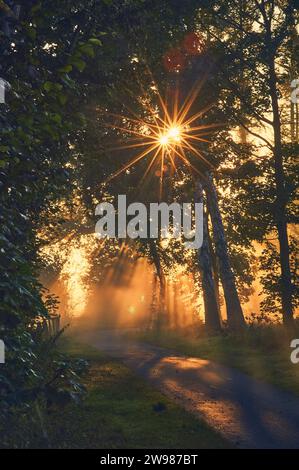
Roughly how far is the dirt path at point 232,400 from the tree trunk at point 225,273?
→ 10.0 meters

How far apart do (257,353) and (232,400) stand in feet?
26.3

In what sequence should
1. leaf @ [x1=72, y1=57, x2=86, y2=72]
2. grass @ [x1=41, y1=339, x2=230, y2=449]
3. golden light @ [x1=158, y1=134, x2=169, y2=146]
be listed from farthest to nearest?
golden light @ [x1=158, y1=134, x2=169, y2=146] → grass @ [x1=41, y1=339, x2=230, y2=449] → leaf @ [x1=72, y1=57, x2=86, y2=72]

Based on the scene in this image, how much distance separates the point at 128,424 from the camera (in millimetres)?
11859

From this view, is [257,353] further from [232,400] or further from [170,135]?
[170,135]

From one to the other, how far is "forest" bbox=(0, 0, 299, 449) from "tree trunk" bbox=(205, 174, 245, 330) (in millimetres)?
91

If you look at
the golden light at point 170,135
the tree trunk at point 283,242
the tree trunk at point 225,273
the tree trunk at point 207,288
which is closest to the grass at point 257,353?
the tree trunk at point 283,242

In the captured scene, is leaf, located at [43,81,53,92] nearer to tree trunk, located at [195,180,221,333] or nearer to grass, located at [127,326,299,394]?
grass, located at [127,326,299,394]

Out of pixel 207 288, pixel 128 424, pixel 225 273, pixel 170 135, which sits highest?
pixel 170 135

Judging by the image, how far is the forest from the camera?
9148 millimetres

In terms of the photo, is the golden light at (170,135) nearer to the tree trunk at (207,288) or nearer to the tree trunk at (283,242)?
the tree trunk at (283,242)

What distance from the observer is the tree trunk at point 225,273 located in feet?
105

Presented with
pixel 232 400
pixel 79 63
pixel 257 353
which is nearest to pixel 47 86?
pixel 79 63

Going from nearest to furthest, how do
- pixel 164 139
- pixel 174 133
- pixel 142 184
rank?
pixel 164 139, pixel 174 133, pixel 142 184

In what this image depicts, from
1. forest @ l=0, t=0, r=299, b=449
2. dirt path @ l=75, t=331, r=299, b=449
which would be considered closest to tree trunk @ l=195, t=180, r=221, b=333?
forest @ l=0, t=0, r=299, b=449
